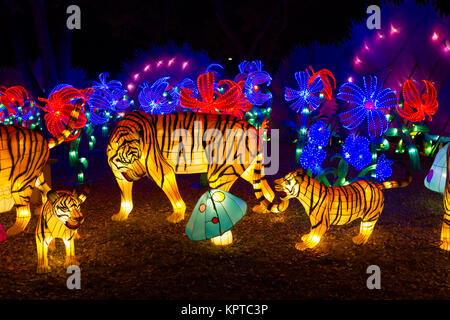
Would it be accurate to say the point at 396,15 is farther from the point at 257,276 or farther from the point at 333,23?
the point at 333,23

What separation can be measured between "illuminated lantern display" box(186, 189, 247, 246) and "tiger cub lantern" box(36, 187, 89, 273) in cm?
125

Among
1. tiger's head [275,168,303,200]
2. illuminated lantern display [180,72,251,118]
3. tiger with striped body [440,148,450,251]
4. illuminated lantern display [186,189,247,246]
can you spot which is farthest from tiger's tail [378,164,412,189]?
illuminated lantern display [180,72,251,118]

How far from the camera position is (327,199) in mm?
4328

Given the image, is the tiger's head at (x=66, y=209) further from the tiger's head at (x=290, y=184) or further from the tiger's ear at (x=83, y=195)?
the tiger's head at (x=290, y=184)

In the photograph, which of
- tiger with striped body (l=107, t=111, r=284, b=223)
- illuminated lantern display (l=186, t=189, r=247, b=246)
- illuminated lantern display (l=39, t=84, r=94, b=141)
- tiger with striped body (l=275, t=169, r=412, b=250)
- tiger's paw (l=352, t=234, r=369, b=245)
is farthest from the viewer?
illuminated lantern display (l=39, t=84, r=94, b=141)

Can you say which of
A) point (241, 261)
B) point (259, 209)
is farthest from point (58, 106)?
point (241, 261)

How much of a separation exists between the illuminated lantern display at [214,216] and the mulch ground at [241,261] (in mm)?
336

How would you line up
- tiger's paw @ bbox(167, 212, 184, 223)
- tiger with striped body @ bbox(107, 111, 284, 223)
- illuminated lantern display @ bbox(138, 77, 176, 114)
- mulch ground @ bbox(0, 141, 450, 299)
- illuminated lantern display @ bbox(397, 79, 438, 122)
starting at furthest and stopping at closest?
illuminated lantern display @ bbox(138, 77, 176, 114) → illuminated lantern display @ bbox(397, 79, 438, 122) → tiger's paw @ bbox(167, 212, 184, 223) → tiger with striped body @ bbox(107, 111, 284, 223) → mulch ground @ bbox(0, 141, 450, 299)

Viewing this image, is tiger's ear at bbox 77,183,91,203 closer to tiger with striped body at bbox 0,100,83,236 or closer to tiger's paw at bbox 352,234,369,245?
tiger with striped body at bbox 0,100,83,236

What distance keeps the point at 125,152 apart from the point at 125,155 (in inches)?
1.6

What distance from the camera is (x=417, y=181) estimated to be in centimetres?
771

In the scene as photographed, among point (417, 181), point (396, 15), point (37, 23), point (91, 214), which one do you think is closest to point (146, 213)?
point (91, 214)

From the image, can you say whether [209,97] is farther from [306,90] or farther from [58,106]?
[306,90]

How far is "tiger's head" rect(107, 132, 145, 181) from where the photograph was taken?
16.2 ft
